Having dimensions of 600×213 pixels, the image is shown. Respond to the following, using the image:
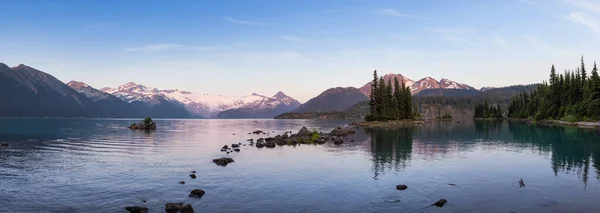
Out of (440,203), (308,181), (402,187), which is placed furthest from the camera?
(308,181)

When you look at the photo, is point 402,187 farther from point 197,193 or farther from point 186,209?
point 186,209

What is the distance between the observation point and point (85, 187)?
145 feet

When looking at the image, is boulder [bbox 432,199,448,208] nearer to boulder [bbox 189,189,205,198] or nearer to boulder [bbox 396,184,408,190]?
boulder [bbox 396,184,408,190]

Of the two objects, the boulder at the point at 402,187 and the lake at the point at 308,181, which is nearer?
the lake at the point at 308,181

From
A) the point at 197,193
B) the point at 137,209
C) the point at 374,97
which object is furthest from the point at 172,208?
the point at 374,97

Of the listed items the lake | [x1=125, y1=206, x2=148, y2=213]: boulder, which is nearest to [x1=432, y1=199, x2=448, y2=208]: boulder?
the lake

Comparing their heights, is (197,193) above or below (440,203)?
above

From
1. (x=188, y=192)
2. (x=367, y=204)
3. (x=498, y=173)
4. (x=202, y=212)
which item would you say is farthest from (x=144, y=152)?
(x=498, y=173)

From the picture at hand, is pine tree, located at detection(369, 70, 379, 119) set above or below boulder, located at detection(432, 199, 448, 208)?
above

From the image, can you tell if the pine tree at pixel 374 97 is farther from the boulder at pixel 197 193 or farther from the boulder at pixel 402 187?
the boulder at pixel 197 193

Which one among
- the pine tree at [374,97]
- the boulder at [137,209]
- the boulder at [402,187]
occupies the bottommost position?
the boulder at [137,209]

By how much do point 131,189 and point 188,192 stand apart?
6.97 metres

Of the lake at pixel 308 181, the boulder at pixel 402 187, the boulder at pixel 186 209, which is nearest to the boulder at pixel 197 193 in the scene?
the lake at pixel 308 181

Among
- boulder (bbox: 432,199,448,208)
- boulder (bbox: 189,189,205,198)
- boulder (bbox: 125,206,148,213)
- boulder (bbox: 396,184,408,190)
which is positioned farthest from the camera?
boulder (bbox: 396,184,408,190)
